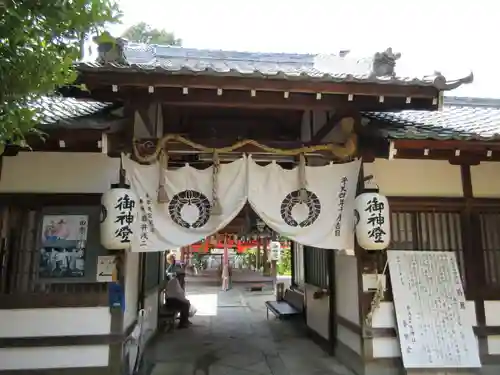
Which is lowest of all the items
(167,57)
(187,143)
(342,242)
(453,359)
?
(453,359)

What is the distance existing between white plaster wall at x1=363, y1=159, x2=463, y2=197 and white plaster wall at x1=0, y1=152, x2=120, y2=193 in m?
3.74

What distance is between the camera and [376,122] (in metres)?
5.85

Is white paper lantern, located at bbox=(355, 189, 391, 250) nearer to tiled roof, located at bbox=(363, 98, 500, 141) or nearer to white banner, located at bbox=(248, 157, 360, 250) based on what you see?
white banner, located at bbox=(248, 157, 360, 250)

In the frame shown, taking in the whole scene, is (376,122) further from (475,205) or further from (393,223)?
(475,205)

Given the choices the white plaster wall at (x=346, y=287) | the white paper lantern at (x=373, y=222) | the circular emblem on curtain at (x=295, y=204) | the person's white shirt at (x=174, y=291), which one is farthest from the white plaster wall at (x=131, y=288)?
the person's white shirt at (x=174, y=291)

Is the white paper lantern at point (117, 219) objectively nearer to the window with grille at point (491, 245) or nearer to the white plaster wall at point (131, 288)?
the white plaster wall at point (131, 288)

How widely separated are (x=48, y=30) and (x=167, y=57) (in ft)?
27.3

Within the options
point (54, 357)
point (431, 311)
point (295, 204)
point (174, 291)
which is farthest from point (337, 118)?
point (174, 291)

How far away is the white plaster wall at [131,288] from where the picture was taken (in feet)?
18.3

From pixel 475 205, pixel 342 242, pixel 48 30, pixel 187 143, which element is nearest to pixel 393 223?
pixel 342 242

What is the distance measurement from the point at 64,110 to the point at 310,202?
3694 mm

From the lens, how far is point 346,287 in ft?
20.8

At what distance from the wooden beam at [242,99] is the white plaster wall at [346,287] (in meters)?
2.24

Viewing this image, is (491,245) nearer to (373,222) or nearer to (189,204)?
(373,222)
